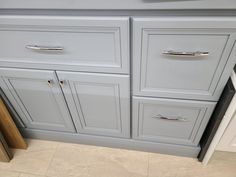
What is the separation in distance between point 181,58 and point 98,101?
0.40m

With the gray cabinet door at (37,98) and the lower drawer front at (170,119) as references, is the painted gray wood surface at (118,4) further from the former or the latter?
the lower drawer front at (170,119)

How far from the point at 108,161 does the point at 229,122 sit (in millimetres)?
622

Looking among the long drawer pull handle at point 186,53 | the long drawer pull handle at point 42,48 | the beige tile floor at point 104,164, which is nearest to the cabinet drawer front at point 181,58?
the long drawer pull handle at point 186,53

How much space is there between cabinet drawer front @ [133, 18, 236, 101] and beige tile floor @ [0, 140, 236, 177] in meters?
0.45

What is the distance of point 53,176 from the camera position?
42.3 inches

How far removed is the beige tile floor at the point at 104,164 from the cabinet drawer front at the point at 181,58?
45cm

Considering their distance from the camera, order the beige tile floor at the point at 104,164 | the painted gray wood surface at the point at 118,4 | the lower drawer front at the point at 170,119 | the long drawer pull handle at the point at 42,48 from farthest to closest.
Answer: the beige tile floor at the point at 104,164, the lower drawer front at the point at 170,119, the long drawer pull handle at the point at 42,48, the painted gray wood surface at the point at 118,4

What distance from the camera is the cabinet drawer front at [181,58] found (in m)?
0.62

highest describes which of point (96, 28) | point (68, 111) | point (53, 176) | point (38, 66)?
point (96, 28)

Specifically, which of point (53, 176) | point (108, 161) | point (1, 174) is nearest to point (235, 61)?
point (108, 161)

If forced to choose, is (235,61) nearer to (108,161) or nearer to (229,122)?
(229,122)

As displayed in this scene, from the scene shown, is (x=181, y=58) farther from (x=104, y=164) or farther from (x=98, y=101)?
(x=104, y=164)

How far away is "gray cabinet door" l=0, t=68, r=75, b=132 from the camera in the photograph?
2.82 feet

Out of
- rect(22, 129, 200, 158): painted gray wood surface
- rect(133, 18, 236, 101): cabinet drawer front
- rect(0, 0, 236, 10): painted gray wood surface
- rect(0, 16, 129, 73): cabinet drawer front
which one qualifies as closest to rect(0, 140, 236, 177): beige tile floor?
rect(22, 129, 200, 158): painted gray wood surface
